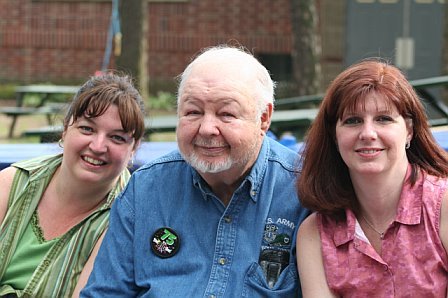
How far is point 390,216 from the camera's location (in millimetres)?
2764

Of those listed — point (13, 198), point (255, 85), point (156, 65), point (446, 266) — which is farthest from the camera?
point (156, 65)

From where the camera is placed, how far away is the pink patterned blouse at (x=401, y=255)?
2648 millimetres

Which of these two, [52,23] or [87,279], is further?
[52,23]

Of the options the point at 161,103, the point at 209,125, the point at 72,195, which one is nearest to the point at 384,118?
the point at 209,125

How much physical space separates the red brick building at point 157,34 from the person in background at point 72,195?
1267 centimetres

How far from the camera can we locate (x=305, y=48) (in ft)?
38.0

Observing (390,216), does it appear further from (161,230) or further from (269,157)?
(161,230)

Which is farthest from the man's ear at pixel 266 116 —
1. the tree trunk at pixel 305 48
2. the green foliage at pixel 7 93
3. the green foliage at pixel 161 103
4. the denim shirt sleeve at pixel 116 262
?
the green foliage at pixel 7 93

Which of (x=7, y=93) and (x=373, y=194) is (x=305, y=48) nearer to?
(x=7, y=93)

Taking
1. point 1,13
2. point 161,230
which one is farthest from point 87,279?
point 1,13

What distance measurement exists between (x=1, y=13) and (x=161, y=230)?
49.2 feet

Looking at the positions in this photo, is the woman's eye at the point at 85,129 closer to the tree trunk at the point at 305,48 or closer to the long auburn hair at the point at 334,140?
the long auburn hair at the point at 334,140

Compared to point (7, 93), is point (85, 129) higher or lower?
higher

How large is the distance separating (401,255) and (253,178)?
0.59 m
